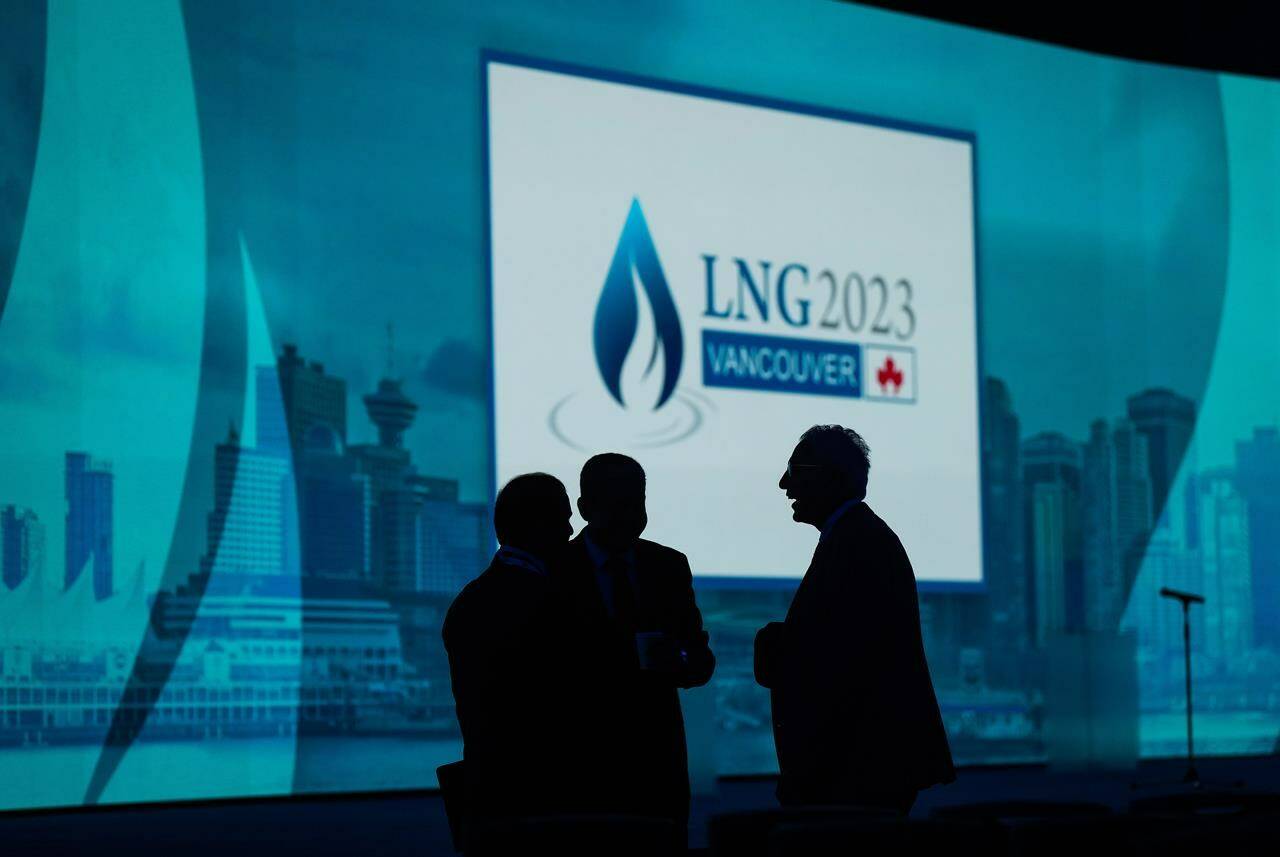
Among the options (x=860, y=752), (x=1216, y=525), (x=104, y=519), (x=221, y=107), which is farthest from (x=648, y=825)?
(x=1216, y=525)

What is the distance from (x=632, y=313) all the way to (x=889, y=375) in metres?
1.46

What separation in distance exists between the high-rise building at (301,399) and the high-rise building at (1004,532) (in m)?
3.52

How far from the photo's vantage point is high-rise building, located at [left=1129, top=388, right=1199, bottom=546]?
9.44m

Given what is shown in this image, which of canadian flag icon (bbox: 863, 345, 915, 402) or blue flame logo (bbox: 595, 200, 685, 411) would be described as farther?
canadian flag icon (bbox: 863, 345, 915, 402)

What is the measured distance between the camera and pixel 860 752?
302 cm

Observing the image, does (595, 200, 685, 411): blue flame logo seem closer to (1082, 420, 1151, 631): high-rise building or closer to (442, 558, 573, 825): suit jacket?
(1082, 420, 1151, 631): high-rise building

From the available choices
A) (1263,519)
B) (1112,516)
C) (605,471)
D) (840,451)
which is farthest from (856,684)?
(1263,519)

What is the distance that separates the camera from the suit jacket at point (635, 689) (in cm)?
273

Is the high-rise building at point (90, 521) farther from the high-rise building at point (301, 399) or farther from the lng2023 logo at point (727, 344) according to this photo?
the lng2023 logo at point (727, 344)

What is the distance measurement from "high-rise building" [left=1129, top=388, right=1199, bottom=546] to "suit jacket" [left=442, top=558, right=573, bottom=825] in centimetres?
728

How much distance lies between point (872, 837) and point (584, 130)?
5.72 m

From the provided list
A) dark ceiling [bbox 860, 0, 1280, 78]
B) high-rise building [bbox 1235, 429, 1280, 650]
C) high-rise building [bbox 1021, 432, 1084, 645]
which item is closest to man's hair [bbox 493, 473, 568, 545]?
dark ceiling [bbox 860, 0, 1280, 78]

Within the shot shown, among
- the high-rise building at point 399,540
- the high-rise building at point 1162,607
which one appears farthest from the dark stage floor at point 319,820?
the high-rise building at point 1162,607

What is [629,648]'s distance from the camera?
9.28 feet
